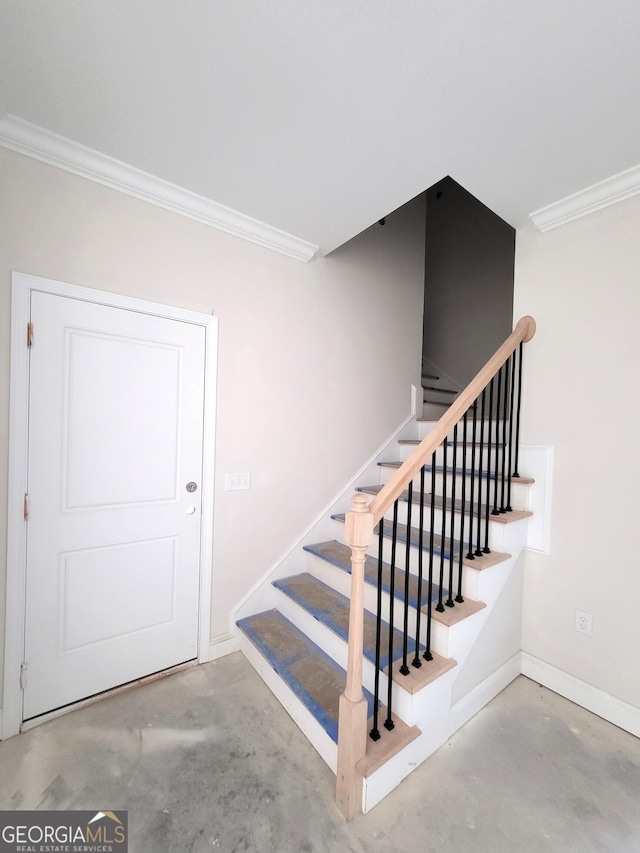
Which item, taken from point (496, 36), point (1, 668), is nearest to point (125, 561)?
point (1, 668)

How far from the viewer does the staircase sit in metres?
1.31

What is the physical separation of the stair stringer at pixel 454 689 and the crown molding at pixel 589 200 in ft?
5.40

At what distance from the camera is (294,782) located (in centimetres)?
138

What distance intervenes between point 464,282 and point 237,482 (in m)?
3.38

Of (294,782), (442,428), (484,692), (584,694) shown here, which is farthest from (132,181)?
(584,694)

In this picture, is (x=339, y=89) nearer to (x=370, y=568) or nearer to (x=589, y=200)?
(x=589, y=200)

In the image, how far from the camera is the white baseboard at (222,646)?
2107 mm

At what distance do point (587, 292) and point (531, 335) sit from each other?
1.03ft

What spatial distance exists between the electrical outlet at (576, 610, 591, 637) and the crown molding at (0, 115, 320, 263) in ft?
8.60

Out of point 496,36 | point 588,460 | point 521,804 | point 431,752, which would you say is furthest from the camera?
point 588,460

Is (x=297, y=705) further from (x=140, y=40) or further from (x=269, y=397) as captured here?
(x=140, y=40)

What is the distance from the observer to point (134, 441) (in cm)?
183

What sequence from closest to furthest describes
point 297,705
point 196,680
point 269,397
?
point 297,705 → point 196,680 → point 269,397

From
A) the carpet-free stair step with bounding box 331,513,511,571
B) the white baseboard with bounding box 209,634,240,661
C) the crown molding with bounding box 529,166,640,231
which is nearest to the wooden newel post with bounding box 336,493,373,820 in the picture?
the carpet-free stair step with bounding box 331,513,511,571
